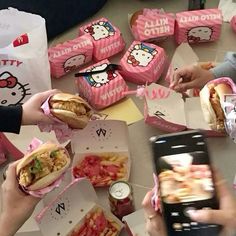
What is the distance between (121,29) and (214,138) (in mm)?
576

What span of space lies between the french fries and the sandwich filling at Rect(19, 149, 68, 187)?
0.60 feet

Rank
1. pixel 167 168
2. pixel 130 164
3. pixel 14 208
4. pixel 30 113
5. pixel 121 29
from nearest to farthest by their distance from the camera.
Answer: pixel 167 168 < pixel 14 208 < pixel 30 113 < pixel 130 164 < pixel 121 29

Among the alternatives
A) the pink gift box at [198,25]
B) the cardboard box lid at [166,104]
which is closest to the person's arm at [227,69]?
the cardboard box lid at [166,104]

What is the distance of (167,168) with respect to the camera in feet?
2.60

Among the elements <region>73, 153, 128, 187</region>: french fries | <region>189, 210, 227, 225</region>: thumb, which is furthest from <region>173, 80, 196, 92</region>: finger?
<region>189, 210, 227, 225</region>: thumb

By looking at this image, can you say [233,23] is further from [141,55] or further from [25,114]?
[25,114]

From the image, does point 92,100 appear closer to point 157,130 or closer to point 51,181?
point 157,130

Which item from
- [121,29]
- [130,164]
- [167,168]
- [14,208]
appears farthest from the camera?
[121,29]

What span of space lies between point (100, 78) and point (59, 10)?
1.20 ft

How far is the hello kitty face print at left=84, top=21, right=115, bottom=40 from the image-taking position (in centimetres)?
155

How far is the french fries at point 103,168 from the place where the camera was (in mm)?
1240

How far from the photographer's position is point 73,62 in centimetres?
152

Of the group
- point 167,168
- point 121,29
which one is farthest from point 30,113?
point 121,29

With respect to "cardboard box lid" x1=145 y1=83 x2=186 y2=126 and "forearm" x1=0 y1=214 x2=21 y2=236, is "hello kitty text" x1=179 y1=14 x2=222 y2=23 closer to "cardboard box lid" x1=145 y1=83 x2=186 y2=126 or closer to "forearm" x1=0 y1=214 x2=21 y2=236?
"cardboard box lid" x1=145 y1=83 x2=186 y2=126
